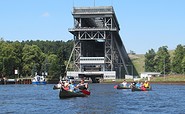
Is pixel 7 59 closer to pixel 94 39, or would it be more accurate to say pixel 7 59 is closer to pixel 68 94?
pixel 94 39

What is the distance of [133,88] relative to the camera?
101688 millimetres

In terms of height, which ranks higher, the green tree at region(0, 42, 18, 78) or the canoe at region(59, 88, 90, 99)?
the green tree at region(0, 42, 18, 78)

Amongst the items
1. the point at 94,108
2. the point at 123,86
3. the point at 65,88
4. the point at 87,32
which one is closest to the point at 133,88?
the point at 123,86

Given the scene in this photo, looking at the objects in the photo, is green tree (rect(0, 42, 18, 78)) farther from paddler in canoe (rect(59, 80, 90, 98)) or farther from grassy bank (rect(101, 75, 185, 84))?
paddler in canoe (rect(59, 80, 90, 98))

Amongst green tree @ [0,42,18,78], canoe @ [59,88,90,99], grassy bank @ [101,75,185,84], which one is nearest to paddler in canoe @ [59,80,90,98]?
canoe @ [59,88,90,99]

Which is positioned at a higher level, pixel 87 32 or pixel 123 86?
pixel 87 32

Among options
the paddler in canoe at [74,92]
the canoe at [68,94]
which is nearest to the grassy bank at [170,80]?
the paddler in canoe at [74,92]

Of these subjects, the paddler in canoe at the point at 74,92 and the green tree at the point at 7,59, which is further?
the green tree at the point at 7,59

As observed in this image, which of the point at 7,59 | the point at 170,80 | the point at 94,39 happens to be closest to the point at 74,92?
the point at 170,80

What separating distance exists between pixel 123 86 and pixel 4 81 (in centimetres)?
7662

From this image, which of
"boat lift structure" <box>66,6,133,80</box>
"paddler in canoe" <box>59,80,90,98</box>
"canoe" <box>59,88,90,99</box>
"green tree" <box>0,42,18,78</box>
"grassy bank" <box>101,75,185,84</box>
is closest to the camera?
"canoe" <box>59,88,90,99</box>

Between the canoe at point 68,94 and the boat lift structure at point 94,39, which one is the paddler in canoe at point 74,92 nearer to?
the canoe at point 68,94

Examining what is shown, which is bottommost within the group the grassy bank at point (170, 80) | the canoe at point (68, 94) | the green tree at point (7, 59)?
the canoe at point (68, 94)

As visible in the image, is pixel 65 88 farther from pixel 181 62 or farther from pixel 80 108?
pixel 181 62
